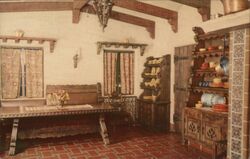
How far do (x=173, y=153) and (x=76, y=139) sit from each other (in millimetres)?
2355

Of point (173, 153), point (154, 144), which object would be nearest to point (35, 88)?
point (154, 144)

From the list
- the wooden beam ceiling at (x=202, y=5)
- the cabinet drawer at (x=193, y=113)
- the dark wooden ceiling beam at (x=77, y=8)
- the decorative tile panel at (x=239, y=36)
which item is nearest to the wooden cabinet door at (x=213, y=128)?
the cabinet drawer at (x=193, y=113)

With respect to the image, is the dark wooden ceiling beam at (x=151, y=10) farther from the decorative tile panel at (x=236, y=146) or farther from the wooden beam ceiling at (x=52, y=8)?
the decorative tile panel at (x=236, y=146)

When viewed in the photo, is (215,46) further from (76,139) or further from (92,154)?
(76,139)

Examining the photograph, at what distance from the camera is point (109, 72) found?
773 centimetres

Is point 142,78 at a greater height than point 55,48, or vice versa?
point 55,48

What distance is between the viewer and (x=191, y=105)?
18.6 feet

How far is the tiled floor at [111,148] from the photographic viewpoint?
5.06 metres

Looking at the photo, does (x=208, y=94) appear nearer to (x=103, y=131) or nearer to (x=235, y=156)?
(x=235, y=156)

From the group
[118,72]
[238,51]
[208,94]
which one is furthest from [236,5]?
[118,72]

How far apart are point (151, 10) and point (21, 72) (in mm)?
3701

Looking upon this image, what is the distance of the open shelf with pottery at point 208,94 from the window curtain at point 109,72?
2.76 m

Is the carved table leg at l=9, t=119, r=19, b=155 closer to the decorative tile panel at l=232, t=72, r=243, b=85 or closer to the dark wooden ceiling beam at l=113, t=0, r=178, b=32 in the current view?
the dark wooden ceiling beam at l=113, t=0, r=178, b=32

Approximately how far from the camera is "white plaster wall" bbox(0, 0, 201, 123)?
6.60 m
